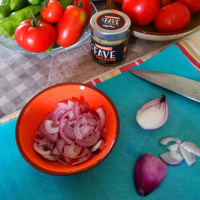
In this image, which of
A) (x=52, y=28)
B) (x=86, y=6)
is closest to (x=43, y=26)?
(x=52, y=28)

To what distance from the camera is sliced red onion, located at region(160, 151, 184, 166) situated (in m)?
0.61

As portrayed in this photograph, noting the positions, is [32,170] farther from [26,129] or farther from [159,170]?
[159,170]

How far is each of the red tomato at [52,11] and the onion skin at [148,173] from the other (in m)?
0.64

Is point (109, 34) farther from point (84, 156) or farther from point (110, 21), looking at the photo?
point (84, 156)

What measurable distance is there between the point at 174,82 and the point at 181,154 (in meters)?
0.26

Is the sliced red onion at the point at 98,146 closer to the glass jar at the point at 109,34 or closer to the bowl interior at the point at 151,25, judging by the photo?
the glass jar at the point at 109,34

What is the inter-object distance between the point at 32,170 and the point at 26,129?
0.13m

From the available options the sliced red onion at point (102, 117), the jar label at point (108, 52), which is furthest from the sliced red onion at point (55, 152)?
the jar label at point (108, 52)

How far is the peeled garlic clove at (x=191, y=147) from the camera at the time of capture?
621mm

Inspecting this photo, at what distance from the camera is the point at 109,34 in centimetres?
71

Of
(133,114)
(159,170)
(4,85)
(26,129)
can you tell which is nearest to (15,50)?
(4,85)

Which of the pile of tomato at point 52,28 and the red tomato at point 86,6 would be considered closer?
the pile of tomato at point 52,28

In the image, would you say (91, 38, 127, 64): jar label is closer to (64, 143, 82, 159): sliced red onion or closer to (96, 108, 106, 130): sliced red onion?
(96, 108, 106, 130): sliced red onion

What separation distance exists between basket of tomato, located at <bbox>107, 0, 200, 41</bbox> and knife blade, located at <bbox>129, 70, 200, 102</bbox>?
17 cm
